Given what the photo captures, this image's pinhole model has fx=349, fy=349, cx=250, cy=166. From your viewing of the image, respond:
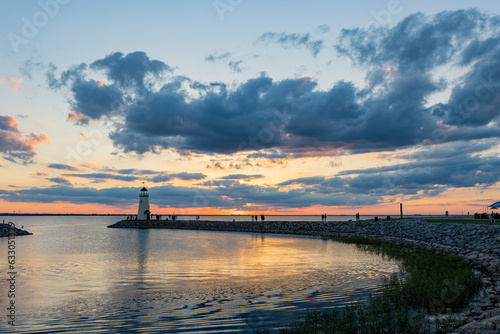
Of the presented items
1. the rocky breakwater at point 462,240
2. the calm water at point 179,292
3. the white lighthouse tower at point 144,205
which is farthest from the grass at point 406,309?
the white lighthouse tower at point 144,205

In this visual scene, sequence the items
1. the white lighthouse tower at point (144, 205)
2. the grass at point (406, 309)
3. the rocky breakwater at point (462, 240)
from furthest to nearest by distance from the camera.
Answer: the white lighthouse tower at point (144, 205) < the rocky breakwater at point (462, 240) < the grass at point (406, 309)

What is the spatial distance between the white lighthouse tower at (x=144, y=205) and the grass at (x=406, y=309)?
94272 mm

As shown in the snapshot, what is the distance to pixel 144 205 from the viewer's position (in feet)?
360

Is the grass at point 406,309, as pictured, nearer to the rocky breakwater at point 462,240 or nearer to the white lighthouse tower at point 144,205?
the rocky breakwater at point 462,240

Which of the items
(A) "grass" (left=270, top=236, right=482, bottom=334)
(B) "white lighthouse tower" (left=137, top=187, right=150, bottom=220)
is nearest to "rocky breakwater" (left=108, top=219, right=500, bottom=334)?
(A) "grass" (left=270, top=236, right=482, bottom=334)

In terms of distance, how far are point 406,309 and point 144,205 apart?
10487cm

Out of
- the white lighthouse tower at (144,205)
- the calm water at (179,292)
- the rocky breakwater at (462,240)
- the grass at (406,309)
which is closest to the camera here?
the grass at (406,309)

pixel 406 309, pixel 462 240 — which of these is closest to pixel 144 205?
pixel 462 240

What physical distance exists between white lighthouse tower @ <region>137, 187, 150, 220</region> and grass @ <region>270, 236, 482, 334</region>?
9427cm

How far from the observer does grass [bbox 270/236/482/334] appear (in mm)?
10445

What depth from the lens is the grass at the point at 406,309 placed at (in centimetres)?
1045

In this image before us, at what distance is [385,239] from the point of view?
1752 inches

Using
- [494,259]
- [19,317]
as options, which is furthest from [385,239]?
[19,317]

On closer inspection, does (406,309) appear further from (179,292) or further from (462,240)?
(462,240)
